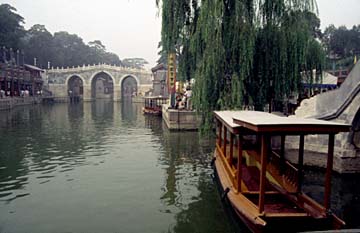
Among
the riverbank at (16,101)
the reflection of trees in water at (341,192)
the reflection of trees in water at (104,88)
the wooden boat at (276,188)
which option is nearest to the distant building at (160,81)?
the riverbank at (16,101)

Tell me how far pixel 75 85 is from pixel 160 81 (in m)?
33.7

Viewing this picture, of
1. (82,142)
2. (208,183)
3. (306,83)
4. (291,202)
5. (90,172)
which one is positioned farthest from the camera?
(82,142)

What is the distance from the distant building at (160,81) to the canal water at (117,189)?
24.1m

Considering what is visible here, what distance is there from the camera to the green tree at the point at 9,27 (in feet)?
131

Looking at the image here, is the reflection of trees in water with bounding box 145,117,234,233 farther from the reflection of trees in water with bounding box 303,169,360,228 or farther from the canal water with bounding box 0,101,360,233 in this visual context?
the reflection of trees in water with bounding box 303,169,360,228

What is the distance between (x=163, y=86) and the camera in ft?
130

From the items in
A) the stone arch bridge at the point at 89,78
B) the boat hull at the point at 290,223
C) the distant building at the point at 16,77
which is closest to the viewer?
the boat hull at the point at 290,223

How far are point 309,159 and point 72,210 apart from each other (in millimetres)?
7173

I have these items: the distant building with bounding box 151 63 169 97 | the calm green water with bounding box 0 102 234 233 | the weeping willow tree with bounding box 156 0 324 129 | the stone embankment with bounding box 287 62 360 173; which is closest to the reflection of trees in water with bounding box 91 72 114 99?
the distant building with bounding box 151 63 169 97

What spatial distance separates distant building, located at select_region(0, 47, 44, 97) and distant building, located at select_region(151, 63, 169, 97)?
17.4 m

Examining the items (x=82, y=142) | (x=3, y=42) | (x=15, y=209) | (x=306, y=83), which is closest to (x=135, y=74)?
(x=3, y=42)

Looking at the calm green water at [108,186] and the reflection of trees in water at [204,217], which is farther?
the calm green water at [108,186]

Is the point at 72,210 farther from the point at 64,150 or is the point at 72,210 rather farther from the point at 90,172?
the point at 64,150

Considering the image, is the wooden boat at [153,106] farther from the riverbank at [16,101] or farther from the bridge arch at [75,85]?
the bridge arch at [75,85]
